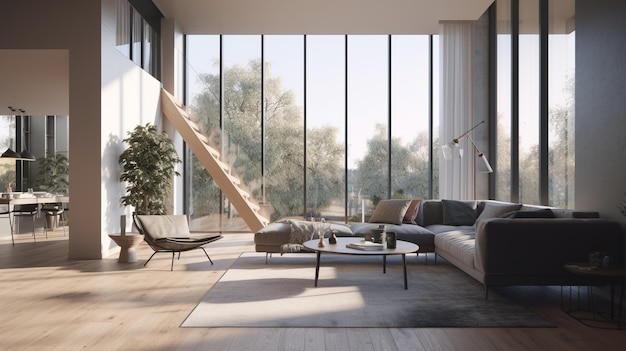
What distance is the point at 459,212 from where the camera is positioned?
7129mm

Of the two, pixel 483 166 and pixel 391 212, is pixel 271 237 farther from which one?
pixel 483 166

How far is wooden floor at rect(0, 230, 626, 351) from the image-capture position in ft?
10.5

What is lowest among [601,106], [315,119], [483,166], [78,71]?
[483,166]

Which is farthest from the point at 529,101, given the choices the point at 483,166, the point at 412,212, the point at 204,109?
the point at 204,109

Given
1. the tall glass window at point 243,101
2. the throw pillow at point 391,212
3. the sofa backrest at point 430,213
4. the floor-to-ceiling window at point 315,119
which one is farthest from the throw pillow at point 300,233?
the tall glass window at point 243,101

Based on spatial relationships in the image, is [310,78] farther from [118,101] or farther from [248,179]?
[118,101]

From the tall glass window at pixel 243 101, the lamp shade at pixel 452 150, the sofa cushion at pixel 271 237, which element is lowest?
the sofa cushion at pixel 271 237

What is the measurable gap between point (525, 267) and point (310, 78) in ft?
20.2

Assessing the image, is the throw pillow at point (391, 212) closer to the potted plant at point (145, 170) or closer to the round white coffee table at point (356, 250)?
the round white coffee table at point (356, 250)

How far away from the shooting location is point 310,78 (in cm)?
959

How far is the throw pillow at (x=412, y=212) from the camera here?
7285 mm

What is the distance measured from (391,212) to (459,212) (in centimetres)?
95

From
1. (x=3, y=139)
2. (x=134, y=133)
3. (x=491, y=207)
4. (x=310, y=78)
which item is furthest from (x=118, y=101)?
(x=3, y=139)

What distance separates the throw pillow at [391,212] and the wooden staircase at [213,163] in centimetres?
206
